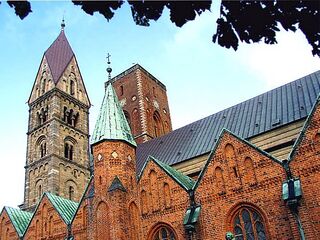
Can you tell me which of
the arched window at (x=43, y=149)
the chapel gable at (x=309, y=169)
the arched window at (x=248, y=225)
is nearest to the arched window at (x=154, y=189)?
the arched window at (x=248, y=225)

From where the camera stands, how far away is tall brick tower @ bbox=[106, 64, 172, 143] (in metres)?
44.7

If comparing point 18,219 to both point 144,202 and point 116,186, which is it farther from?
point 144,202

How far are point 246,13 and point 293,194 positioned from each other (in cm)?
1227

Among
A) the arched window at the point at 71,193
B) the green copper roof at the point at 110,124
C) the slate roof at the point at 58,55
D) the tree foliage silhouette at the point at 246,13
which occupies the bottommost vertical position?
the tree foliage silhouette at the point at 246,13

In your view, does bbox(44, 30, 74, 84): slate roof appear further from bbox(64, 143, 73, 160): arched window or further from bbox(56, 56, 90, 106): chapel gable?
bbox(64, 143, 73, 160): arched window

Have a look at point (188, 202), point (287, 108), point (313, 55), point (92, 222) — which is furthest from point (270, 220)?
point (313, 55)

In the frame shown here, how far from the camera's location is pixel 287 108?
24.4 m

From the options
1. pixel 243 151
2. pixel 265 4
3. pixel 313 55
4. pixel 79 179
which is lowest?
pixel 313 55

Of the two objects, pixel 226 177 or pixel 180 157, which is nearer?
pixel 226 177

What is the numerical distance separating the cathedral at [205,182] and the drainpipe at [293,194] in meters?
0.04

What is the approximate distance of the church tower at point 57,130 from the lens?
38938 millimetres

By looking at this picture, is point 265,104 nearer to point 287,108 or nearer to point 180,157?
point 287,108

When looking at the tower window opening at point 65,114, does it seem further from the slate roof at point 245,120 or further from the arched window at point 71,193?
the slate roof at point 245,120

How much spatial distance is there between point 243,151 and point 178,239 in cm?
498
